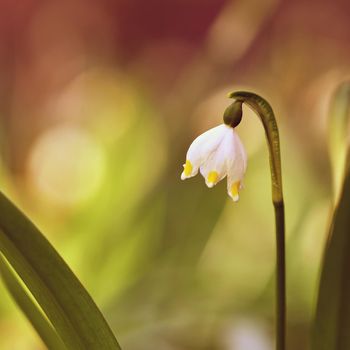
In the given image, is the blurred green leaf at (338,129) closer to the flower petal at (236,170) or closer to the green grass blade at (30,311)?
the flower petal at (236,170)

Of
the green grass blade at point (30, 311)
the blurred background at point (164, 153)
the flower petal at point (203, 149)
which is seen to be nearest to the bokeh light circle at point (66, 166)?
the blurred background at point (164, 153)

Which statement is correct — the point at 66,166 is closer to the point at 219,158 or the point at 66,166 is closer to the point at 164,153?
the point at 164,153

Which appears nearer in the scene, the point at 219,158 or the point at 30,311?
the point at 219,158

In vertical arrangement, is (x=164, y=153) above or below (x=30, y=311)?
above

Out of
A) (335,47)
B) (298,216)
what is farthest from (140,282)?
(335,47)

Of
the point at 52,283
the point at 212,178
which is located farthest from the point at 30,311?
the point at 212,178

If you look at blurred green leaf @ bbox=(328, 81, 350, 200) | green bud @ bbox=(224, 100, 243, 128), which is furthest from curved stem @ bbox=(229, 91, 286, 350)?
blurred green leaf @ bbox=(328, 81, 350, 200)

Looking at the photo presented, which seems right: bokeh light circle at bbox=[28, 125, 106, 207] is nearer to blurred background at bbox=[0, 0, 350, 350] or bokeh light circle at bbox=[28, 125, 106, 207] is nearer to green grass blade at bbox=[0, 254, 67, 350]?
blurred background at bbox=[0, 0, 350, 350]
